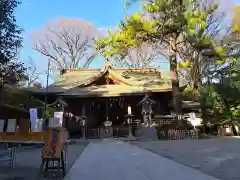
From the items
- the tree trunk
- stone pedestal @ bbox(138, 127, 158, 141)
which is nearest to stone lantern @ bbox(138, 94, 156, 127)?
stone pedestal @ bbox(138, 127, 158, 141)

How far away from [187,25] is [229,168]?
13.1 metres

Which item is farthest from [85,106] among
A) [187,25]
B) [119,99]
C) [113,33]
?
[187,25]

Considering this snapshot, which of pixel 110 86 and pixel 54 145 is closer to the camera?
pixel 54 145

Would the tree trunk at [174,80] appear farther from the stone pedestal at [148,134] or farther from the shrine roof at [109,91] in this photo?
the stone pedestal at [148,134]

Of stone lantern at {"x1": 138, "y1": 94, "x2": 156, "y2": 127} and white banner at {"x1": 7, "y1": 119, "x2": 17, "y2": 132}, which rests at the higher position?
stone lantern at {"x1": 138, "y1": 94, "x2": 156, "y2": 127}

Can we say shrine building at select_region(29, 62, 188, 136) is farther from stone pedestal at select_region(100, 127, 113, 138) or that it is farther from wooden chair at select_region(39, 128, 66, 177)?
wooden chair at select_region(39, 128, 66, 177)

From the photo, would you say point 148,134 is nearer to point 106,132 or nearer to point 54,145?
point 106,132

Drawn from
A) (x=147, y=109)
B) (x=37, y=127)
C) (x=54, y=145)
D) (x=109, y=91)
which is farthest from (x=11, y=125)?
(x=109, y=91)

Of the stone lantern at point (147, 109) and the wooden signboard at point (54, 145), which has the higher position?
the stone lantern at point (147, 109)

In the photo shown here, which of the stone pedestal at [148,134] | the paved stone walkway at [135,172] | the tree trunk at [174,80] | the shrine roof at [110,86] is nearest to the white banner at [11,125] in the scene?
the paved stone walkway at [135,172]

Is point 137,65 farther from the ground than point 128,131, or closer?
farther from the ground

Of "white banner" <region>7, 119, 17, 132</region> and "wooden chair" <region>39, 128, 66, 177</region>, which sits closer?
"wooden chair" <region>39, 128, 66, 177</region>

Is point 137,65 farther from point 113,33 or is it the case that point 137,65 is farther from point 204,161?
point 204,161

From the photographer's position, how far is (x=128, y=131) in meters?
20.3
